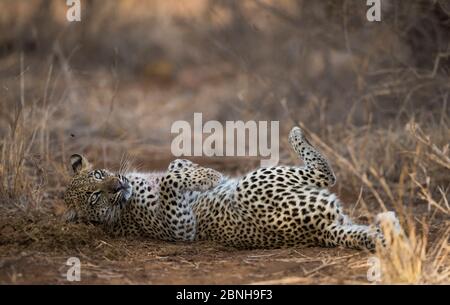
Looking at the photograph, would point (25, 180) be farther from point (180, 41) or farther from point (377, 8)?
Answer: point (180, 41)

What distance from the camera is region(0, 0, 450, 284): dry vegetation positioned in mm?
5160

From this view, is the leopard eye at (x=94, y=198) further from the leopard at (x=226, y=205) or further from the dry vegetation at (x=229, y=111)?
the dry vegetation at (x=229, y=111)

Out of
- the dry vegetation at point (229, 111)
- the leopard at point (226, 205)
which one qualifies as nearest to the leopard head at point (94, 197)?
the leopard at point (226, 205)

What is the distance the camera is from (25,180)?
6.70 m

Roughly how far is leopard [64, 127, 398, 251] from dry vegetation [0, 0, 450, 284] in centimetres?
15

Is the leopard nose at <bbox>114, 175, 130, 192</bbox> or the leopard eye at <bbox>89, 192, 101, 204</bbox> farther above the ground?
the leopard nose at <bbox>114, 175, 130, 192</bbox>

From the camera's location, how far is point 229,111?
1139 centimetres

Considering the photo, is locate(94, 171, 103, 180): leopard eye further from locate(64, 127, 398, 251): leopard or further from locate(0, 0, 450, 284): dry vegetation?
locate(0, 0, 450, 284): dry vegetation

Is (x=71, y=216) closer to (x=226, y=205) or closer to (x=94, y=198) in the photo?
(x=94, y=198)

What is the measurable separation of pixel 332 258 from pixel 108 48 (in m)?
9.93

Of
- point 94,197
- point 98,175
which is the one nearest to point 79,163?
point 98,175

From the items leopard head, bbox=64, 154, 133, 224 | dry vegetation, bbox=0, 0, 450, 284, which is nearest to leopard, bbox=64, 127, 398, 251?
leopard head, bbox=64, 154, 133, 224
